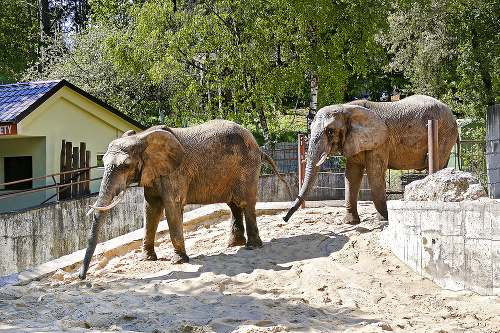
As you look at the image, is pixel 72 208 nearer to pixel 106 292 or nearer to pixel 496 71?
pixel 106 292

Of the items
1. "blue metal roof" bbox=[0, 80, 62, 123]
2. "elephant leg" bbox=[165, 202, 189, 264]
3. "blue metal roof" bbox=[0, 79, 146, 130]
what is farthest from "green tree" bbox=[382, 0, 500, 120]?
"elephant leg" bbox=[165, 202, 189, 264]

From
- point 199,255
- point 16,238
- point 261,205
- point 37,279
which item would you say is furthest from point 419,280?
point 16,238

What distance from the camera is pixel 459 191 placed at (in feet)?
22.6

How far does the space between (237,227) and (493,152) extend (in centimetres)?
533

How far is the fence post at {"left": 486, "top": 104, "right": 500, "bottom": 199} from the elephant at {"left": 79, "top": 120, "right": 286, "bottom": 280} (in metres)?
4.71

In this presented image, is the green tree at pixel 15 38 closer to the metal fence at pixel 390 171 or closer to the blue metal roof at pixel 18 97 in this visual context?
the blue metal roof at pixel 18 97

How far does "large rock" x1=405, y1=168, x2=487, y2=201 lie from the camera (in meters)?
6.82

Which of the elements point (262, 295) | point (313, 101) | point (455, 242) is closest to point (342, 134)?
point (455, 242)

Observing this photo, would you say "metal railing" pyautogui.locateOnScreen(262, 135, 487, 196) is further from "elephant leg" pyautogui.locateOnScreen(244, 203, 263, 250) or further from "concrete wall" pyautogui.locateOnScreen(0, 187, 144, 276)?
"elephant leg" pyautogui.locateOnScreen(244, 203, 263, 250)

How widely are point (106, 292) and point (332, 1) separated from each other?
49.1 ft

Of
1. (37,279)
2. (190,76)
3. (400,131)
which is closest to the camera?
(37,279)

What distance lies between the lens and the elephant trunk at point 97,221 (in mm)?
7910

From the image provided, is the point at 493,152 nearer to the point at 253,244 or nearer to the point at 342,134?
the point at 342,134

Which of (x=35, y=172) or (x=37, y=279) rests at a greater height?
(x=35, y=172)
